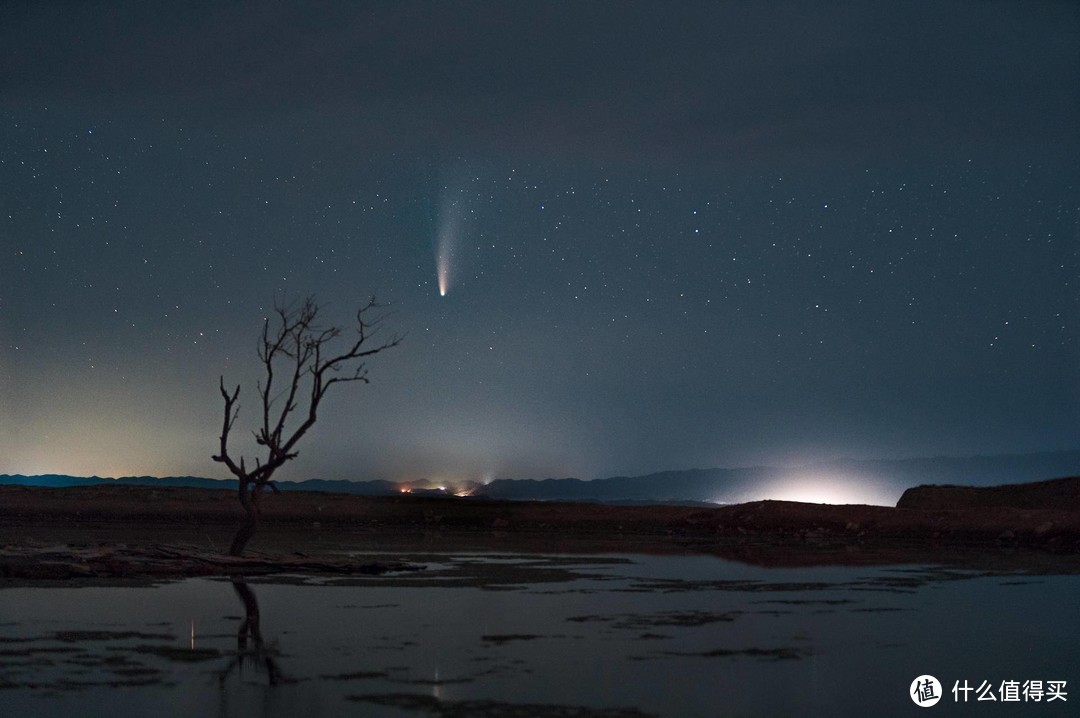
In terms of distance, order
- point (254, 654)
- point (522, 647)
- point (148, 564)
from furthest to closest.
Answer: point (148, 564)
point (522, 647)
point (254, 654)

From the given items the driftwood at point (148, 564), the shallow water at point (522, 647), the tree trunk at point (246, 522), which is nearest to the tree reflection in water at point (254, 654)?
the shallow water at point (522, 647)

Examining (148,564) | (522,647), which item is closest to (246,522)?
(148,564)

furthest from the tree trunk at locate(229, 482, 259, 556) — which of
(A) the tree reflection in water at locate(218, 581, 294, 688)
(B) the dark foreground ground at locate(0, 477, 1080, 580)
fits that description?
(A) the tree reflection in water at locate(218, 581, 294, 688)

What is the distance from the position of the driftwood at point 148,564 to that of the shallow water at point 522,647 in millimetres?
1820

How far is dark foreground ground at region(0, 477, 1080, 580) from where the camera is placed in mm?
27250

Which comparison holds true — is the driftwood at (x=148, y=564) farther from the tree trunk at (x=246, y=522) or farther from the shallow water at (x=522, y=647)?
the shallow water at (x=522, y=647)

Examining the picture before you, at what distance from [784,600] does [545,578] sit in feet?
20.1

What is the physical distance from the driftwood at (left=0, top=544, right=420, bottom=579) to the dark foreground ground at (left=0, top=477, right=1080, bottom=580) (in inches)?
1.4

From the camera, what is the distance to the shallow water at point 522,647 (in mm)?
11500

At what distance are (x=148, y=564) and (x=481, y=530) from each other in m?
30.2

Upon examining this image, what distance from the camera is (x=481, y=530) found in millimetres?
55344

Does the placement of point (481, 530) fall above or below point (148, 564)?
below

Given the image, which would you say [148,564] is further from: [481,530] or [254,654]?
[481,530]

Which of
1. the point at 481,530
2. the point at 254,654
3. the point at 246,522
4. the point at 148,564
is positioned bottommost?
the point at 481,530
